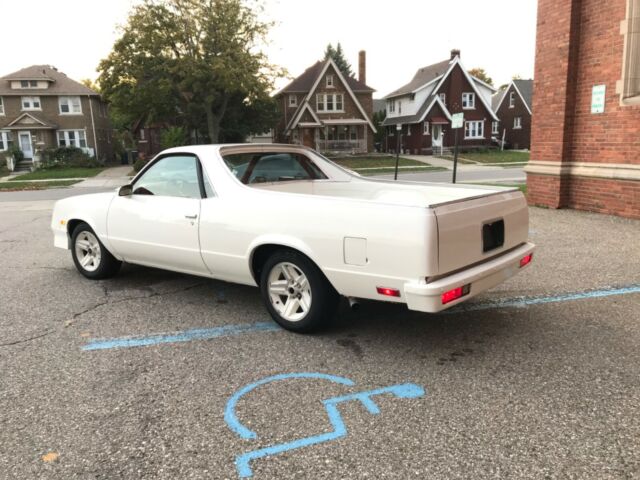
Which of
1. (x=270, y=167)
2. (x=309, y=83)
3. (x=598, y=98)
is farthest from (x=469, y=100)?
(x=270, y=167)

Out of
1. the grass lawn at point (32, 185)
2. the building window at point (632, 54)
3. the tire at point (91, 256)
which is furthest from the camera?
the grass lawn at point (32, 185)

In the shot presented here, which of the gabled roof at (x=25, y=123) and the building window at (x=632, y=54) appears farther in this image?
the gabled roof at (x=25, y=123)

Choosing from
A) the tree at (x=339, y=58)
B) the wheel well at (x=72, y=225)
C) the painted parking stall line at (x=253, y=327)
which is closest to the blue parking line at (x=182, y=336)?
the painted parking stall line at (x=253, y=327)

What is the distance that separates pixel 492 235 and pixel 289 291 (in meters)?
1.71

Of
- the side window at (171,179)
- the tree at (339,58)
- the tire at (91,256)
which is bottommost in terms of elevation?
the tire at (91,256)

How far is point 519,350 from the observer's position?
4.18m

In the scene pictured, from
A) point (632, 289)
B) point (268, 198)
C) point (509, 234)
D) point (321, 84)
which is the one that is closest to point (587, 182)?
point (632, 289)

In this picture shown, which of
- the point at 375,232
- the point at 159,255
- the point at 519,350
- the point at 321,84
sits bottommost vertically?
the point at 519,350

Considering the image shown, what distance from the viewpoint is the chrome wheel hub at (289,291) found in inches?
176

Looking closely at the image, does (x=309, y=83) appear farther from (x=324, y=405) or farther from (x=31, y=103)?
(x=324, y=405)

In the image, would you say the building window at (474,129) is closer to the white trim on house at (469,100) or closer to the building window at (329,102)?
the white trim on house at (469,100)

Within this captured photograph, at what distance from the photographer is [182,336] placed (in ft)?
15.2

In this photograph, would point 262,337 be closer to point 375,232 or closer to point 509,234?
point 375,232

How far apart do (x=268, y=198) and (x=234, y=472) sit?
2371 mm
